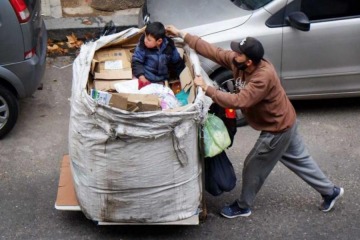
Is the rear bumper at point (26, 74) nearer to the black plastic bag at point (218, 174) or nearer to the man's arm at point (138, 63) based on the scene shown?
the man's arm at point (138, 63)

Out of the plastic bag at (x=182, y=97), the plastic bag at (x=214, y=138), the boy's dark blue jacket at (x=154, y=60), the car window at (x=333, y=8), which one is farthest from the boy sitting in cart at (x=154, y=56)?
the car window at (x=333, y=8)

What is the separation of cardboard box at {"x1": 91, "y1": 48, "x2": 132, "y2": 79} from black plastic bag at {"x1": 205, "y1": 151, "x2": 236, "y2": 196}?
2.97 feet

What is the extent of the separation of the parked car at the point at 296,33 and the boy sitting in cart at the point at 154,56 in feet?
3.96

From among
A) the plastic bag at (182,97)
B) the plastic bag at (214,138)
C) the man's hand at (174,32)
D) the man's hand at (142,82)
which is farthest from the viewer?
the man's hand at (174,32)

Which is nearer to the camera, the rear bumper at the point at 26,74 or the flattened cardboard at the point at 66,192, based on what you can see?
the flattened cardboard at the point at 66,192

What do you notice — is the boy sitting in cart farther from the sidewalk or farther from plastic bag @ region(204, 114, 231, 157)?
the sidewalk

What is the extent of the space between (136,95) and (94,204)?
0.83 metres

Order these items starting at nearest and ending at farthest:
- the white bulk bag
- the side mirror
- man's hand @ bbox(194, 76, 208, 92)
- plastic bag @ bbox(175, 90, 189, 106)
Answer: the white bulk bag
man's hand @ bbox(194, 76, 208, 92)
plastic bag @ bbox(175, 90, 189, 106)
the side mirror

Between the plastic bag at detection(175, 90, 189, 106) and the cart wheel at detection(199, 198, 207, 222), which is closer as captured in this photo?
the plastic bag at detection(175, 90, 189, 106)

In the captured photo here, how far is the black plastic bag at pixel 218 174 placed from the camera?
15.0ft

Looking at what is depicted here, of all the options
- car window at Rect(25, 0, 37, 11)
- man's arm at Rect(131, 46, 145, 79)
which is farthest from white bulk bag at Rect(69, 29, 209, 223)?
car window at Rect(25, 0, 37, 11)

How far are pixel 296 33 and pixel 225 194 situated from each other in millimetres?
1803

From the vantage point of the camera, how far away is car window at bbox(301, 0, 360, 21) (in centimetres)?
603

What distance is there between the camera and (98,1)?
8.63 metres
